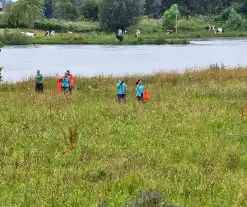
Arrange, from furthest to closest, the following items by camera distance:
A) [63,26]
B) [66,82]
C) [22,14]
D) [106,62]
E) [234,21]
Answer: [234,21] → [63,26] → [22,14] → [106,62] → [66,82]

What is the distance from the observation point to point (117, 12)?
107 meters

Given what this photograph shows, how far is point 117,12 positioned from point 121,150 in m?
94.2

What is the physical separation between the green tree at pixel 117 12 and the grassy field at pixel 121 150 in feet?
266


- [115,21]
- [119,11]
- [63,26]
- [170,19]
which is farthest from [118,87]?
[170,19]

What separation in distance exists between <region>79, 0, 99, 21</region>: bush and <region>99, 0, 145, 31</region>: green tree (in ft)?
66.0

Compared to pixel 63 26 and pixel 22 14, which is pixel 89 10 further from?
pixel 22 14

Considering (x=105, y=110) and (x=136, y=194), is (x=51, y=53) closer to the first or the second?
(x=105, y=110)

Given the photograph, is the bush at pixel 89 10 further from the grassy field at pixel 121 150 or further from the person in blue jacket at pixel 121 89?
the person in blue jacket at pixel 121 89

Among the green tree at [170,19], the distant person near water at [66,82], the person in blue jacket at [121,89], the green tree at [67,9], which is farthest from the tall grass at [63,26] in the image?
the person in blue jacket at [121,89]

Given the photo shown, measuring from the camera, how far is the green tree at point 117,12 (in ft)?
348

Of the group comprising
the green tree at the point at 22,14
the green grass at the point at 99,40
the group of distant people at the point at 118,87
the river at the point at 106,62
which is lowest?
the river at the point at 106,62

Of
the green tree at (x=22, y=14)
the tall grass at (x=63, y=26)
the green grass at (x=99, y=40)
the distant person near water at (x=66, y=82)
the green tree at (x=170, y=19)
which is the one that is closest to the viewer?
the distant person near water at (x=66, y=82)

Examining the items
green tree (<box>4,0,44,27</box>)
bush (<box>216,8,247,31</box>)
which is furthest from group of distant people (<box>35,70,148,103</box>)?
bush (<box>216,8,247,31</box>)

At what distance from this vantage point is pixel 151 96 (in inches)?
1057
